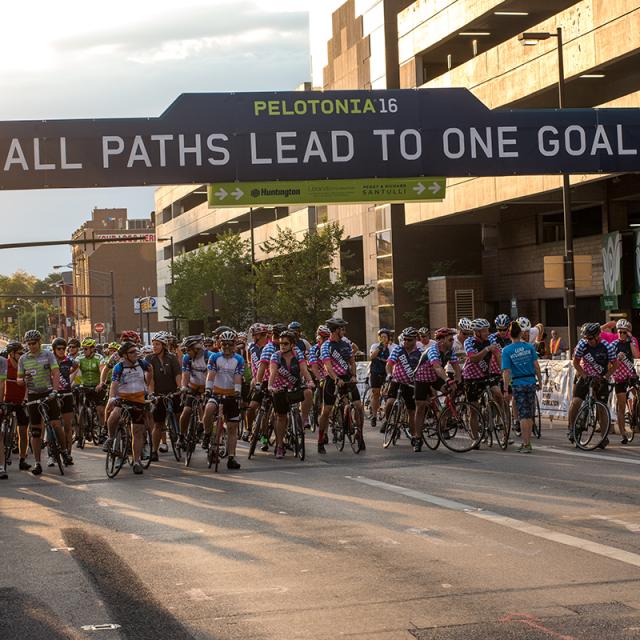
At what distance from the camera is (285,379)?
712 inches

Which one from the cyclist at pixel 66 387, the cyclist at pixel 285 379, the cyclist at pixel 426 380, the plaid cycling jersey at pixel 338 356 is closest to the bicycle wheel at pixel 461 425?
the cyclist at pixel 426 380

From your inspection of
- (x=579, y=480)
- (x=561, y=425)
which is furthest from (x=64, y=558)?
(x=561, y=425)

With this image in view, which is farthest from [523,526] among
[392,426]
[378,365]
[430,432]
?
[378,365]

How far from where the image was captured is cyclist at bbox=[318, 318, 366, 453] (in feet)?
62.6

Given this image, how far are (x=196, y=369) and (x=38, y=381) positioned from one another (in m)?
2.86

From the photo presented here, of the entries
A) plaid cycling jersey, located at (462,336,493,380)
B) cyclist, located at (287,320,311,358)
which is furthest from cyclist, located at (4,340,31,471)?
plaid cycling jersey, located at (462,336,493,380)

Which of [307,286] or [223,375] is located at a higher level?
[307,286]

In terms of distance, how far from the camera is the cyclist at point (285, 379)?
1806cm

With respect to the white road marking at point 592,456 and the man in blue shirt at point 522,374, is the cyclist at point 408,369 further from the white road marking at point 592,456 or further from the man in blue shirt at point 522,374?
the white road marking at point 592,456

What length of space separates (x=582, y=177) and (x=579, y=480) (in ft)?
77.7

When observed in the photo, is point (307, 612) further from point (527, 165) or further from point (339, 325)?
point (527, 165)

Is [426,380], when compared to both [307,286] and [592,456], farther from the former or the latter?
[307,286]

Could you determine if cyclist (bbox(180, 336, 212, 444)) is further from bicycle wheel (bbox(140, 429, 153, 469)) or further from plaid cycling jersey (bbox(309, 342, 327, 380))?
plaid cycling jersey (bbox(309, 342, 327, 380))

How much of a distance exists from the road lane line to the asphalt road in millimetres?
26
